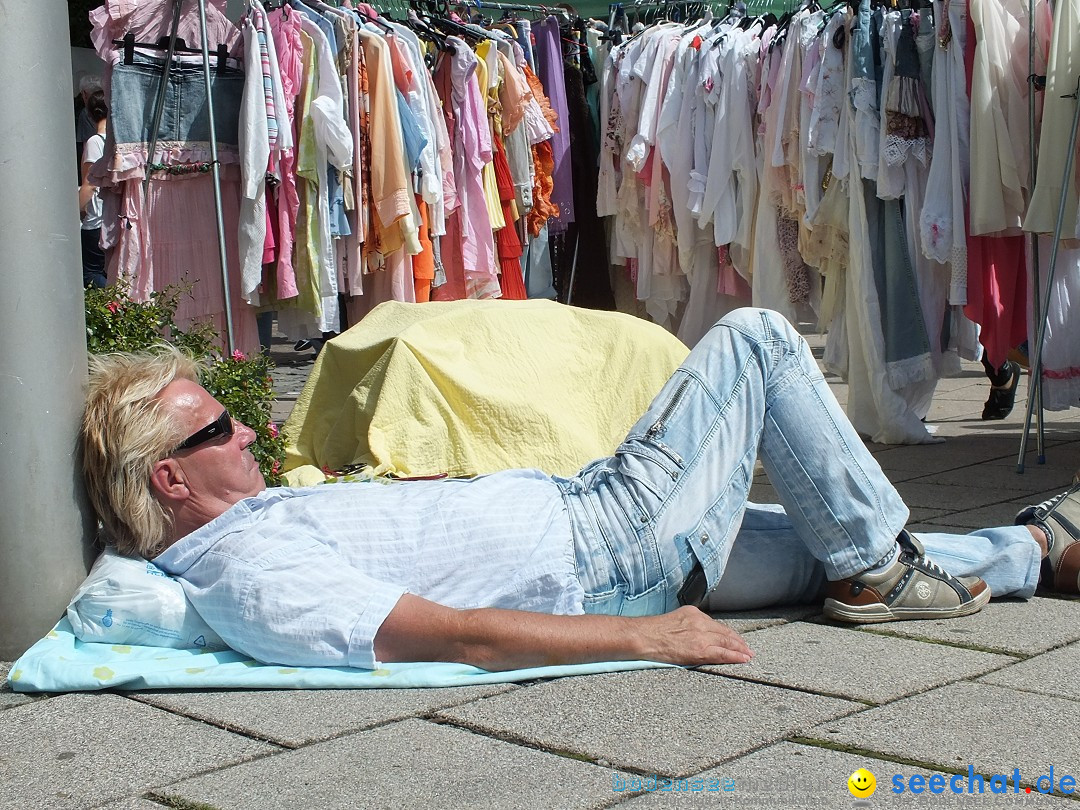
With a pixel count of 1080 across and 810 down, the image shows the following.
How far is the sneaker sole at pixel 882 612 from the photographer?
9.30 feet

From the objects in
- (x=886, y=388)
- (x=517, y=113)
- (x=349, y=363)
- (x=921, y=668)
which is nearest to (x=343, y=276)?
(x=517, y=113)

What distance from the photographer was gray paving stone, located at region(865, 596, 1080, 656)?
2.72 meters

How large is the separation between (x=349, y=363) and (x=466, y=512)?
216cm

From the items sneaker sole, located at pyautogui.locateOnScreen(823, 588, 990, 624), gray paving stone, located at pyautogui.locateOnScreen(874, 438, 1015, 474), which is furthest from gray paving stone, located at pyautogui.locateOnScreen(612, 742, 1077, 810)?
gray paving stone, located at pyautogui.locateOnScreen(874, 438, 1015, 474)

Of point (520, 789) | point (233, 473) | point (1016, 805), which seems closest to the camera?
point (1016, 805)

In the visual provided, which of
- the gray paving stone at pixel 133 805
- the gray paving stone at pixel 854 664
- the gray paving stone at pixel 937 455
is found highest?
the gray paving stone at pixel 133 805

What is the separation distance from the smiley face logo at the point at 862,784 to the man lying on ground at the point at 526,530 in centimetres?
62

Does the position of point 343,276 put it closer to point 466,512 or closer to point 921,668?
point 466,512

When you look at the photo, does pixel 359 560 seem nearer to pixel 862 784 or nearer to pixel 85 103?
pixel 862 784

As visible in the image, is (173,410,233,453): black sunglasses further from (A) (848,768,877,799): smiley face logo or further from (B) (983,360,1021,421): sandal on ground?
(B) (983,360,1021,421): sandal on ground

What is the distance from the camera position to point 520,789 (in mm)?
1935

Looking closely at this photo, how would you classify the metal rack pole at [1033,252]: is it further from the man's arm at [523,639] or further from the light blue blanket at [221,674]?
the light blue blanket at [221,674]

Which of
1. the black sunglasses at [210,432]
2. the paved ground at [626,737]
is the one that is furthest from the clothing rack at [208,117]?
the paved ground at [626,737]

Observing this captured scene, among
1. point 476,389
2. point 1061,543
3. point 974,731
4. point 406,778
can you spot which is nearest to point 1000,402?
point 476,389
